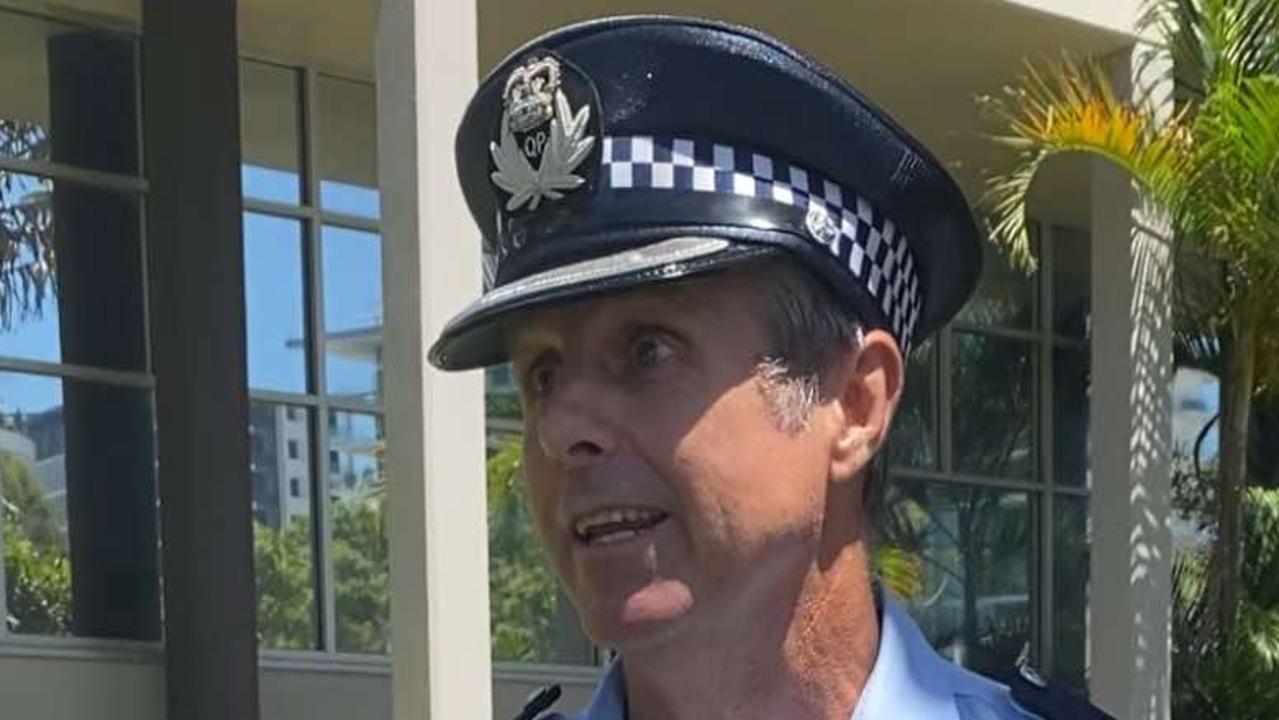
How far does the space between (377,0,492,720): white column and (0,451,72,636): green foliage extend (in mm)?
1507

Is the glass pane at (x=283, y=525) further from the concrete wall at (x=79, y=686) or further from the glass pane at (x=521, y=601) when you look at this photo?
the glass pane at (x=521, y=601)

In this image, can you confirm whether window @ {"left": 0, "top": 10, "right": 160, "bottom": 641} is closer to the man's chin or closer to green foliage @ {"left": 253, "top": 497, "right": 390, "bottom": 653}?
green foliage @ {"left": 253, "top": 497, "right": 390, "bottom": 653}

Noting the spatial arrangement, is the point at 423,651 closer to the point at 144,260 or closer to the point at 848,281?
the point at 144,260

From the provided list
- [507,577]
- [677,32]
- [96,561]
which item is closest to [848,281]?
[677,32]

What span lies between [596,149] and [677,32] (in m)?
0.10

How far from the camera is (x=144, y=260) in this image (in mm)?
8172

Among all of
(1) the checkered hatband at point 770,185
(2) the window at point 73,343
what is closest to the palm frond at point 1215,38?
(2) the window at point 73,343

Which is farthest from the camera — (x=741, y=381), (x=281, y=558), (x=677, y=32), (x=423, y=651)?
(x=281, y=558)

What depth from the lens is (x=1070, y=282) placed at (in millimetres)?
12953

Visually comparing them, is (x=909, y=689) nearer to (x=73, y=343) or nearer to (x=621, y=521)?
(x=621, y=521)

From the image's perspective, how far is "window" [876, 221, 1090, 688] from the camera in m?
12.2

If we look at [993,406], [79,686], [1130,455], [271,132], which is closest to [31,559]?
[79,686]

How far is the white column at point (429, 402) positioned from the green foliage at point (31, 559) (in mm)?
1507

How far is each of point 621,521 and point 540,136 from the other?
306 mm
